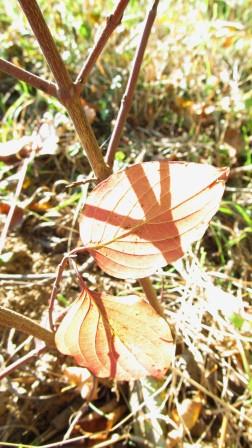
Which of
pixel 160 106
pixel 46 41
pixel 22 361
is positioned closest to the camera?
pixel 46 41

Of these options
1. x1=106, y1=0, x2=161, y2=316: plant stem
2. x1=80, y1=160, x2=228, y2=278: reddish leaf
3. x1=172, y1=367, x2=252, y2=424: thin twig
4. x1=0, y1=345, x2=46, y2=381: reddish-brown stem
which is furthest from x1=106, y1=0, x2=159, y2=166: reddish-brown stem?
x1=172, y1=367, x2=252, y2=424: thin twig

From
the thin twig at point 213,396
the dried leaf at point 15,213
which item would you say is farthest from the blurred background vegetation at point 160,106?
the thin twig at point 213,396

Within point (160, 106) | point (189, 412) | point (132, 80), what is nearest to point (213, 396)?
point (189, 412)

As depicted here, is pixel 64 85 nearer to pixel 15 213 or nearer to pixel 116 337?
pixel 116 337

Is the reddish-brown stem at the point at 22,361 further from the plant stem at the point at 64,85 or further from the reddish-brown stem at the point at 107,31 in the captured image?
the reddish-brown stem at the point at 107,31

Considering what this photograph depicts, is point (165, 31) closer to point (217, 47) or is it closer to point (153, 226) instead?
point (217, 47)

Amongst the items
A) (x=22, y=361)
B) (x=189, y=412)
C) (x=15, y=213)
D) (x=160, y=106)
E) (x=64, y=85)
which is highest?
(x=160, y=106)

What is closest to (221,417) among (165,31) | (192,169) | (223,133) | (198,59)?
(192,169)

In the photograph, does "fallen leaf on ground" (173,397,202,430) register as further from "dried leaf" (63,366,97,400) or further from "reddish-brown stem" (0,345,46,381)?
"reddish-brown stem" (0,345,46,381)
